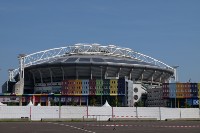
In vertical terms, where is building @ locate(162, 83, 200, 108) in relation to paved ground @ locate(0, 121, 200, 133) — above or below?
above

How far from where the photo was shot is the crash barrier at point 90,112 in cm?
4672

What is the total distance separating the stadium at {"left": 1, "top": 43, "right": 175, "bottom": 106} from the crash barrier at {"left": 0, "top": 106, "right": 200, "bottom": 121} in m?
95.5

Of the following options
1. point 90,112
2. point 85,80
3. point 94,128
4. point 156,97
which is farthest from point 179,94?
point 94,128

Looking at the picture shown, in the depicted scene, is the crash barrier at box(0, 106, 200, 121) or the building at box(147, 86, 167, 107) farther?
the building at box(147, 86, 167, 107)

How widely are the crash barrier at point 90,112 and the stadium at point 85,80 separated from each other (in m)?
95.5

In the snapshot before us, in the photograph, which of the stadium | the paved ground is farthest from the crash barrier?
the stadium

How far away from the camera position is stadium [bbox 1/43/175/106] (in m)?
160

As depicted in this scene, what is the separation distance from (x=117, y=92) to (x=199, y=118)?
108807 millimetres

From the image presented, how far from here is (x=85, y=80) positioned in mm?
160625

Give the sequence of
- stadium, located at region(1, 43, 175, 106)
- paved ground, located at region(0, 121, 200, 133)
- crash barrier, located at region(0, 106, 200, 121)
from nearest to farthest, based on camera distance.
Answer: paved ground, located at region(0, 121, 200, 133)
crash barrier, located at region(0, 106, 200, 121)
stadium, located at region(1, 43, 175, 106)

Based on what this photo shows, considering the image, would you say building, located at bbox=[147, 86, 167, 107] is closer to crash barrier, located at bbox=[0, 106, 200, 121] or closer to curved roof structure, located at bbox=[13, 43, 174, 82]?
curved roof structure, located at bbox=[13, 43, 174, 82]

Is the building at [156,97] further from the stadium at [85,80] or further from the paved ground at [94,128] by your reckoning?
the paved ground at [94,128]

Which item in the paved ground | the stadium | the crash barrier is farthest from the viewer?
the stadium

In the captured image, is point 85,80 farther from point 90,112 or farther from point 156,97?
point 90,112
